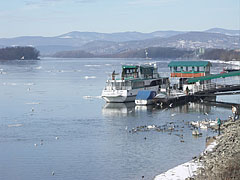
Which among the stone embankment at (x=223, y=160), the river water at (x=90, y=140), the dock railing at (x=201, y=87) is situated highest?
the dock railing at (x=201, y=87)

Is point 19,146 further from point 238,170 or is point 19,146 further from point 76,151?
point 238,170

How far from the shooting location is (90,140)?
3106 centimetres

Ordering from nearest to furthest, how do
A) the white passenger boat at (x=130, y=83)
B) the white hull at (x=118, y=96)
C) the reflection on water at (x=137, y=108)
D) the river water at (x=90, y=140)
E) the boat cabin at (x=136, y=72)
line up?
the river water at (x=90, y=140) → the reflection on water at (x=137, y=108) → the white hull at (x=118, y=96) → the white passenger boat at (x=130, y=83) → the boat cabin at (x=136, y=72)

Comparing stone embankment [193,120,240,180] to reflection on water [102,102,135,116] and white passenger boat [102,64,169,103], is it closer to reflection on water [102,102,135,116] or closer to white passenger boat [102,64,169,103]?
reflection on water [102,102,135,116]

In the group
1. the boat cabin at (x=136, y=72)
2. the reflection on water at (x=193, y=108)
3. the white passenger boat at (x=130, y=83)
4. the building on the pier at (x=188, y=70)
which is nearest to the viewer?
the reflection on water at (x=193, y=108)

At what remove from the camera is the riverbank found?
1858 centimetres

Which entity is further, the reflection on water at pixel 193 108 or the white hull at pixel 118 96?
the white hull at pixel 118 96

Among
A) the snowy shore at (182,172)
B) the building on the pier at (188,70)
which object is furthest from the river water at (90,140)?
the building on the pier at (188,70)

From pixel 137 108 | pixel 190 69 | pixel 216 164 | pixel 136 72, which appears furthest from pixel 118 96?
pixel 216 164

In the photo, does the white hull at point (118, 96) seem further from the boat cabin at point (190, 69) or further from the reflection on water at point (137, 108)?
the boat cabin at point (190, 69)

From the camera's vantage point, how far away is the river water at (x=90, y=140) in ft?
81.0

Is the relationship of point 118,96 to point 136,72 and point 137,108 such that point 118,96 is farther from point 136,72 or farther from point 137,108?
point 136,72

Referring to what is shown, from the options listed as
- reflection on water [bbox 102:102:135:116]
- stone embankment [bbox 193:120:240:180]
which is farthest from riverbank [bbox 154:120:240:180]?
reflection on water [bbox 102:102:135:116]

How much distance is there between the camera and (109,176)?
77.2 feet
